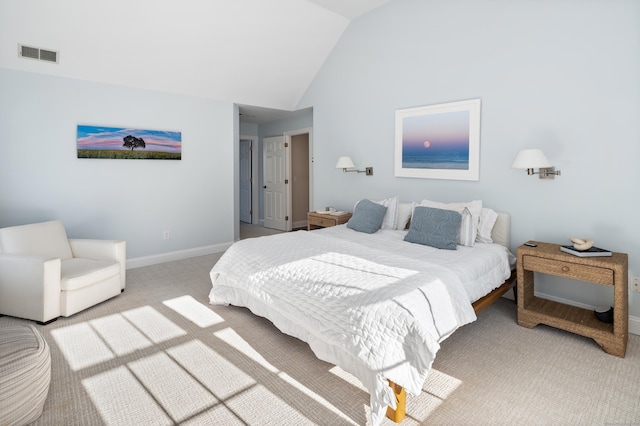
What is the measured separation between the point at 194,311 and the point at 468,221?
8.87 ft

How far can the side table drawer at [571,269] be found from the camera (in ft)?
8.25

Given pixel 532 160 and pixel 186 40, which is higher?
pixel 186 40

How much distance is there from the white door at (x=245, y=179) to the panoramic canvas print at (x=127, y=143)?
3194 mm

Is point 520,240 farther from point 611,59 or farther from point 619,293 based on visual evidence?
point 611,59

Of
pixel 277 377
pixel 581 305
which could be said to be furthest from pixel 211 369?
pixel 581 305

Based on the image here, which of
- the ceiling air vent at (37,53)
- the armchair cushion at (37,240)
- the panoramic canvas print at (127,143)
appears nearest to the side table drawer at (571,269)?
the armchair cushion at (37,240)

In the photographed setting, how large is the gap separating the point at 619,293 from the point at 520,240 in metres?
1.06

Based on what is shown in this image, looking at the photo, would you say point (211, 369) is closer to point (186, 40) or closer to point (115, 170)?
point (115, 170)

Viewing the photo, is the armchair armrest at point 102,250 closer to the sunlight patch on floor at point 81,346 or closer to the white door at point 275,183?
the sunlight patch on floor at point 81,346

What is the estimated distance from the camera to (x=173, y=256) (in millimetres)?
5047

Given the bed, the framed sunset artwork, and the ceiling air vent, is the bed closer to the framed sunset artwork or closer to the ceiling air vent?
the framed sunset artwork

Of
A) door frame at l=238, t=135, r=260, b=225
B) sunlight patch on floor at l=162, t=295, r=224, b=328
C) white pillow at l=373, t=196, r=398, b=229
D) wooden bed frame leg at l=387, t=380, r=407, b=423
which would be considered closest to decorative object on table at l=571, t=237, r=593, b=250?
white pillow at l=373, t=196, r=398, b=229

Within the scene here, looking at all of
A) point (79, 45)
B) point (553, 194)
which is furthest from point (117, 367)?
point (553, 194)

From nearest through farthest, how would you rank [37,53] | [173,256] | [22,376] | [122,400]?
1. [22,376]
2. [122,400]
3. [37,53]
4. [173,256]
